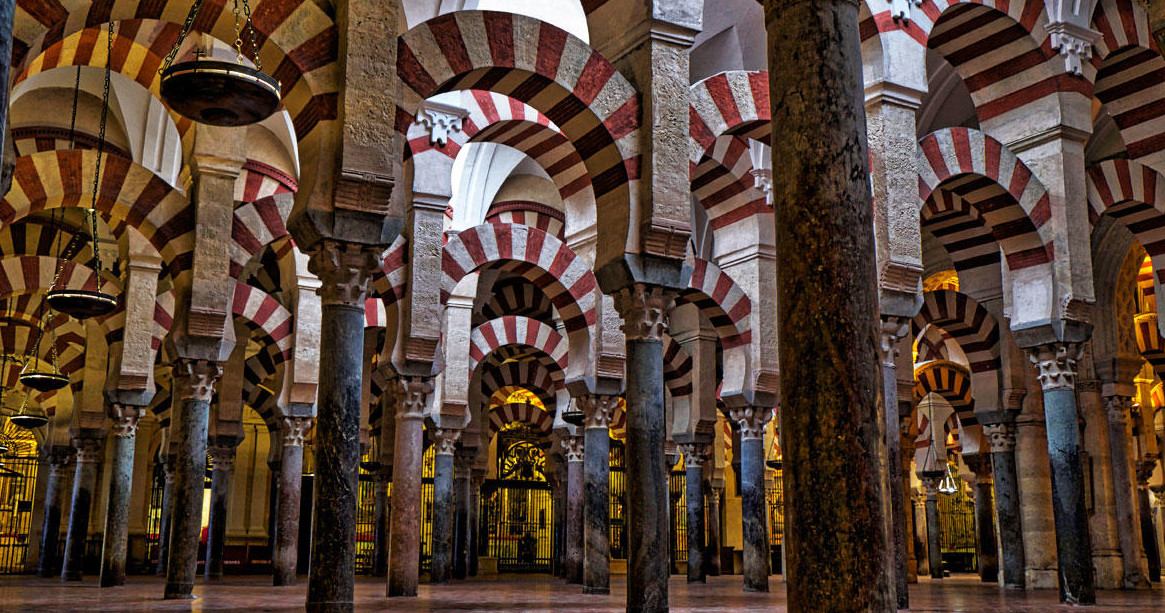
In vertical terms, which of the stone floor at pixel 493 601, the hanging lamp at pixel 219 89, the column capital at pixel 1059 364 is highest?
the hanging lamp at pixel 219 89

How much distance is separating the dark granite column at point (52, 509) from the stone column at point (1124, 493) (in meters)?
14.0

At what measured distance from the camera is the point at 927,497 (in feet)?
61.9

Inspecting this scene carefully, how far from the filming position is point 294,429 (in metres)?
10.9

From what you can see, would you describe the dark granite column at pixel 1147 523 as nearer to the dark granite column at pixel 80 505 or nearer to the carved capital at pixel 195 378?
the carved capital at pixel 195 378

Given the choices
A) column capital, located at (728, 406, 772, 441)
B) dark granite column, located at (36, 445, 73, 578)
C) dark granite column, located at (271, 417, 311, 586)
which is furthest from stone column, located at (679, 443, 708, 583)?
dark granite column, located at (36, 445, 73, 578)

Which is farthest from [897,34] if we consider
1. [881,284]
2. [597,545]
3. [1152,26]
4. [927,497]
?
[927,497]

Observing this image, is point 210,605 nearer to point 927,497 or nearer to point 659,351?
point 659,351

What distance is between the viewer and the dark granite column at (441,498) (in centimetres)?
1153

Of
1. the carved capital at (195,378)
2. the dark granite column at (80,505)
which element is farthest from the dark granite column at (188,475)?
the dark granite column at (80,505)

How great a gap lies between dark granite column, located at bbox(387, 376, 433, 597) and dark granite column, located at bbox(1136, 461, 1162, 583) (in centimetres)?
1070

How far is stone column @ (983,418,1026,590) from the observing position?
1119cm

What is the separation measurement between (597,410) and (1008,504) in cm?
494

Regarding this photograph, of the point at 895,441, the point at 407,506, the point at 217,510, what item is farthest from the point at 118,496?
the point at 895,441

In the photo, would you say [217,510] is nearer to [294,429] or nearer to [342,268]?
[294,429]
